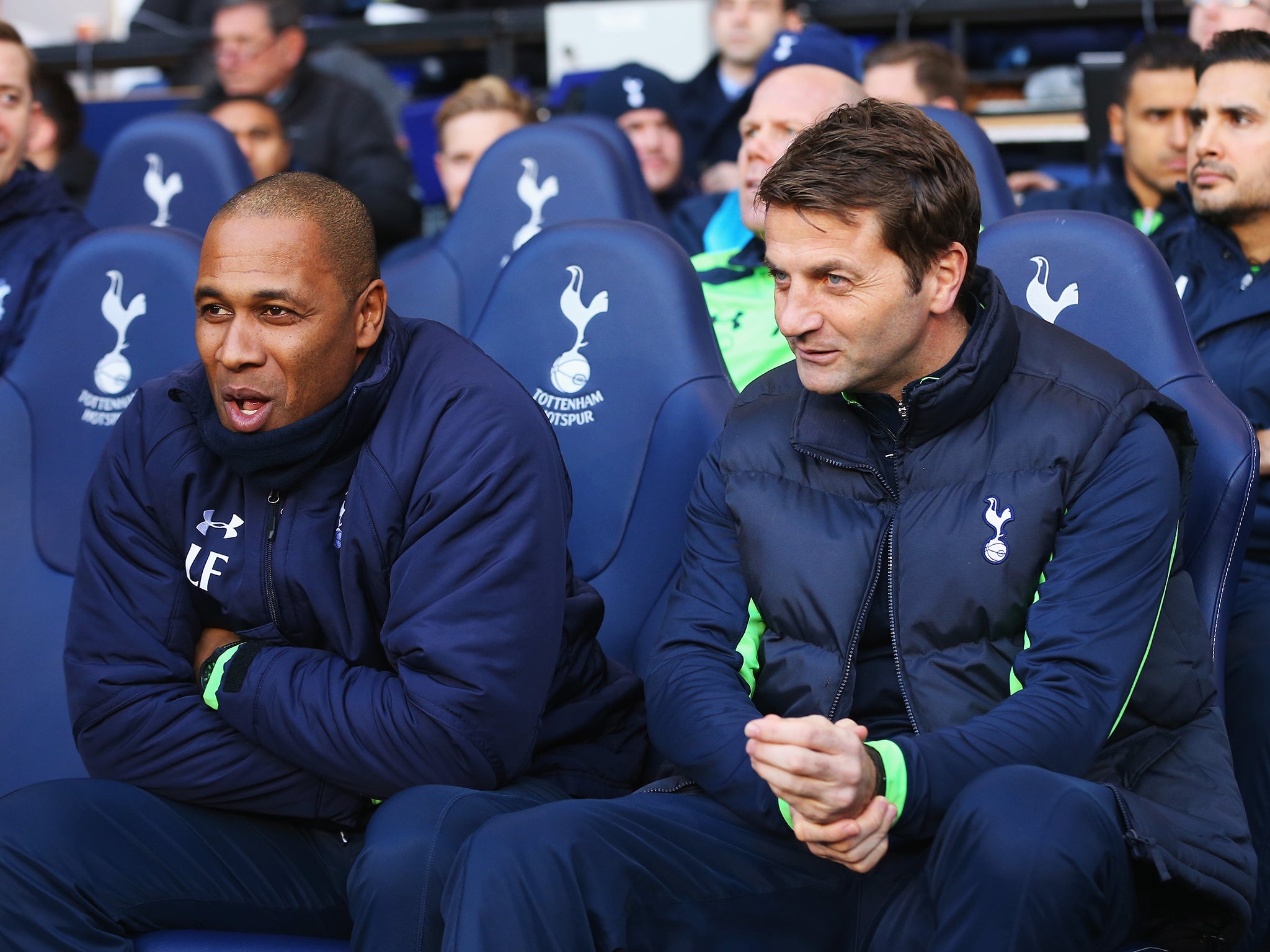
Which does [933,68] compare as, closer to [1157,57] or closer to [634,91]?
[1157,57]

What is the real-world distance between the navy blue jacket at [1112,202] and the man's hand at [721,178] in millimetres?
958

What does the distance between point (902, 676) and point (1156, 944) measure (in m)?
0.39

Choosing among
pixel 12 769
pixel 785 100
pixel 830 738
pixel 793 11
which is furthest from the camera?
pixel 793 11

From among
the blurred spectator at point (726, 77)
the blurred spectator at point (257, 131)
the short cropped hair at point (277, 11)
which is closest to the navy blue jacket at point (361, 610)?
the blurred spectator at point (257, 131)

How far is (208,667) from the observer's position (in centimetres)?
178

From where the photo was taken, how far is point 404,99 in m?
5.73

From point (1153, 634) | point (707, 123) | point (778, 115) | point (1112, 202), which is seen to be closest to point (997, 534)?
point (1153, 634)

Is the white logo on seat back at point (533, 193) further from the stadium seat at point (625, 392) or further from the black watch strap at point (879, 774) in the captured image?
the black watch strap at point (879, 774)

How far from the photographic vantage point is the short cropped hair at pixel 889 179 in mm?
1697

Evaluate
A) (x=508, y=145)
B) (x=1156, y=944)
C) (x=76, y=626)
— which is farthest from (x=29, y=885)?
(x=508, y=145)

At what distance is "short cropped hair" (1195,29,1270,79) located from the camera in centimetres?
271

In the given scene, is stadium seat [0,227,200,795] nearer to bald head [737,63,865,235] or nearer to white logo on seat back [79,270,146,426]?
white logo on seat back [79,270,146,426]

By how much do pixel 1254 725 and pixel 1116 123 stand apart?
2.28 m

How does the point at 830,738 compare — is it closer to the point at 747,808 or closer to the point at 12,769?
the point at 747,808
